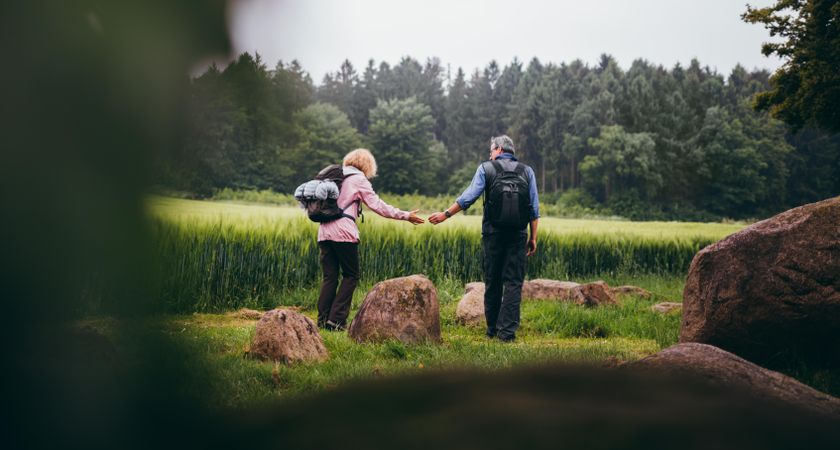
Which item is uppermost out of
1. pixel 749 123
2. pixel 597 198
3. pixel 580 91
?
pixel 580 91

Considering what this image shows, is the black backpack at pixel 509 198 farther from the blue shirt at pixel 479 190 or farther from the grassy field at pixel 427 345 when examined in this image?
the grassy field at pixel 427 345

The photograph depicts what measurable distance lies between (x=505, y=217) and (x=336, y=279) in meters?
2.27

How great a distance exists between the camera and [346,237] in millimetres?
6965

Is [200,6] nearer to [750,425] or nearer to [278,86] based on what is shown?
[278,86]

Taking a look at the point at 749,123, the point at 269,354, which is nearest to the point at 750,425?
the point at 269,354

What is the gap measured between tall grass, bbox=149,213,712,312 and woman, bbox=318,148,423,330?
4.00 feet

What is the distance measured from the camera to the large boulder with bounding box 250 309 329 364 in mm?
4098

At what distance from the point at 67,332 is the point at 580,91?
73.0 m

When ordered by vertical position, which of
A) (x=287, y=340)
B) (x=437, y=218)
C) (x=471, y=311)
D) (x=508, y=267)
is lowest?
(x=471, y=311)

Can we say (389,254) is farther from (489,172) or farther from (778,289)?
(778,289)

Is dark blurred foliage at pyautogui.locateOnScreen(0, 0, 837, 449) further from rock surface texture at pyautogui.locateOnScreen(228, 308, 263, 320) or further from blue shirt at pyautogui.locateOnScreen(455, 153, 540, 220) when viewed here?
rock surface texture at pyautogui.locateOnScreen(228, 308, 263, 320)

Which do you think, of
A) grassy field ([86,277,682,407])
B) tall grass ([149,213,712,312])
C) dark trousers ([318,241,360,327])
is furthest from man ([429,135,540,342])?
tall grass ([149,213,712,312])

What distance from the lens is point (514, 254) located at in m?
6.77

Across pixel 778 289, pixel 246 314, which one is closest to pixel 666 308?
pixel 778 289
